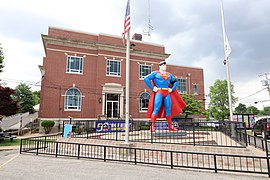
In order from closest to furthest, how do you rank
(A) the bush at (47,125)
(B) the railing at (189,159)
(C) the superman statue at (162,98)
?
(B) the railing at (189,159) → (C) the superman statue at (162,98) → (A) the bush at (47,125)

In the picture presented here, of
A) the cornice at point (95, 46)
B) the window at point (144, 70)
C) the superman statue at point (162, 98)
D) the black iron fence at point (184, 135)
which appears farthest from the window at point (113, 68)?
the superman statue at point (162, 98)

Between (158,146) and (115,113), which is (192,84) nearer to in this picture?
(115,113)

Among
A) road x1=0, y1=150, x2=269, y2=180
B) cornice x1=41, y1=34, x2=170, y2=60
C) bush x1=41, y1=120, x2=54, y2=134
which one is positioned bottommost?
road x1=0, y1=150, x2=269, y2=180

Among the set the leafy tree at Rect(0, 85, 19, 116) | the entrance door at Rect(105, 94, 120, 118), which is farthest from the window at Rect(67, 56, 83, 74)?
the leafy tree at Rect(0, 85, 19, 116)

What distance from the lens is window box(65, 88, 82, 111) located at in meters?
22.6

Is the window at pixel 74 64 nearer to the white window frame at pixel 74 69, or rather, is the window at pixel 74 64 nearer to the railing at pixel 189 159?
the white window frame at pixel 74 69

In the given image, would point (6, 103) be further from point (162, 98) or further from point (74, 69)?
point (162, 98)

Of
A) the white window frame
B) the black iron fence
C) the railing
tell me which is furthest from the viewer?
the white window frame

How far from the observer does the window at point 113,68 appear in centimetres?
2540

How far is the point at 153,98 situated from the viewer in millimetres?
11992

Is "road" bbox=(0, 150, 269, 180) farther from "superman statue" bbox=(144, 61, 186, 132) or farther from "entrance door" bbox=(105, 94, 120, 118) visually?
"entrance door" bbox=(105, 94, 120, 118)

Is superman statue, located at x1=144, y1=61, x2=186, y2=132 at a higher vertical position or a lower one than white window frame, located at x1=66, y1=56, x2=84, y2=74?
lower

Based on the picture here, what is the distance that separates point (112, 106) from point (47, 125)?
8.21 m

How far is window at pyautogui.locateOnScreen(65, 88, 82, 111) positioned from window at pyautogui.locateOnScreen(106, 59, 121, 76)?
4.91 m
